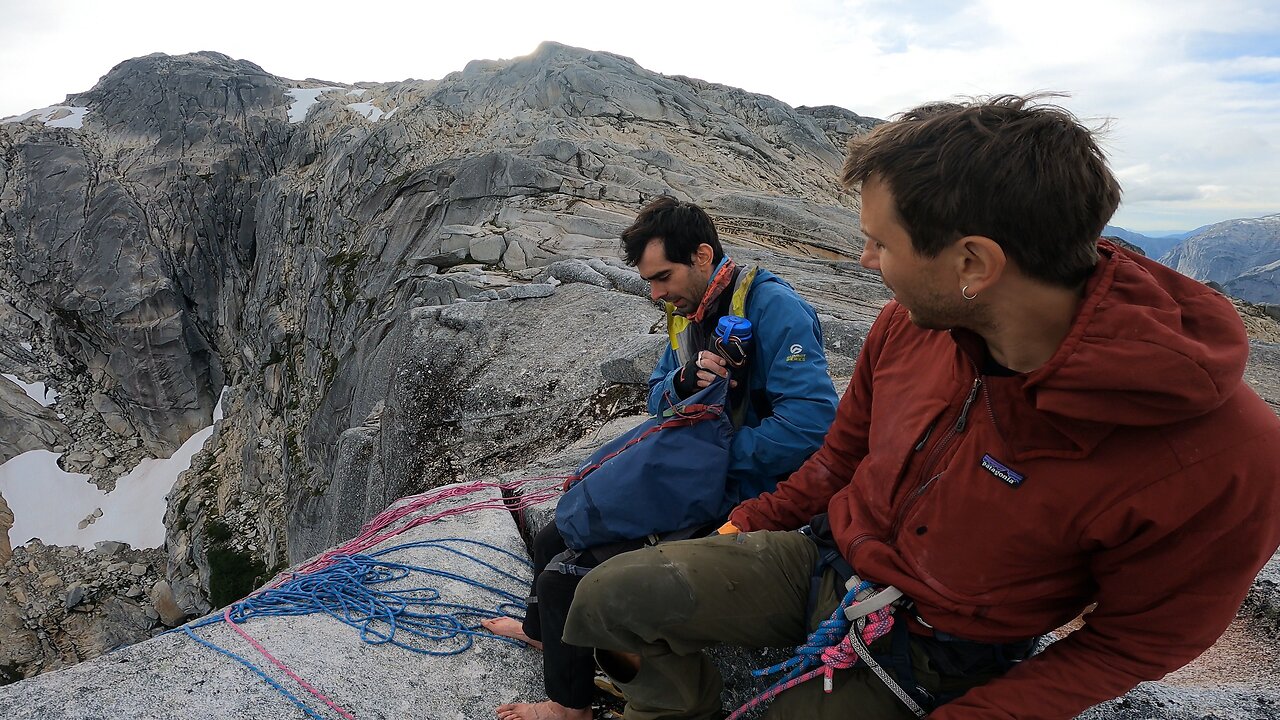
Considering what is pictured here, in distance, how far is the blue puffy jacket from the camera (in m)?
4.41

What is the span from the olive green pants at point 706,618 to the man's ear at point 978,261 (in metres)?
1.65

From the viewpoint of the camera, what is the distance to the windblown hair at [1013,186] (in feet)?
7.86

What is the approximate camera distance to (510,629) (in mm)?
5145

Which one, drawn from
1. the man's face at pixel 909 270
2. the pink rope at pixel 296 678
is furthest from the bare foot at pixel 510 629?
the man's face at pixel 909 270

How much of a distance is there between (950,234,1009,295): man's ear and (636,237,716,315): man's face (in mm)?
2777

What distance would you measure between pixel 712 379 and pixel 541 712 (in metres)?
2.32

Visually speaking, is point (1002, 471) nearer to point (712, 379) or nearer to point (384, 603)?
point (712, 379)

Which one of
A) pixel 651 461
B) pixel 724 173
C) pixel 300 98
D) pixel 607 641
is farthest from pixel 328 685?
pixel 300 98

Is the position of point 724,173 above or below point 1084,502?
above

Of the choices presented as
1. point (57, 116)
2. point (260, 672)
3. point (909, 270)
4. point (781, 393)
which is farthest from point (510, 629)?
point (57, 116)

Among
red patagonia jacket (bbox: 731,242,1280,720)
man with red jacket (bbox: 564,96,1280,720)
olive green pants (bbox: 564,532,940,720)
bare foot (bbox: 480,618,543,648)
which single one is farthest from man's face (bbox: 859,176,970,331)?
bare foot (bbox: 480,618,543,648)

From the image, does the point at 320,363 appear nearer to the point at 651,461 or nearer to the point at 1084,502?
the point at 651,461

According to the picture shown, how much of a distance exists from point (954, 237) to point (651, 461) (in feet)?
7.48

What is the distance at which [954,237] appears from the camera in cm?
253
